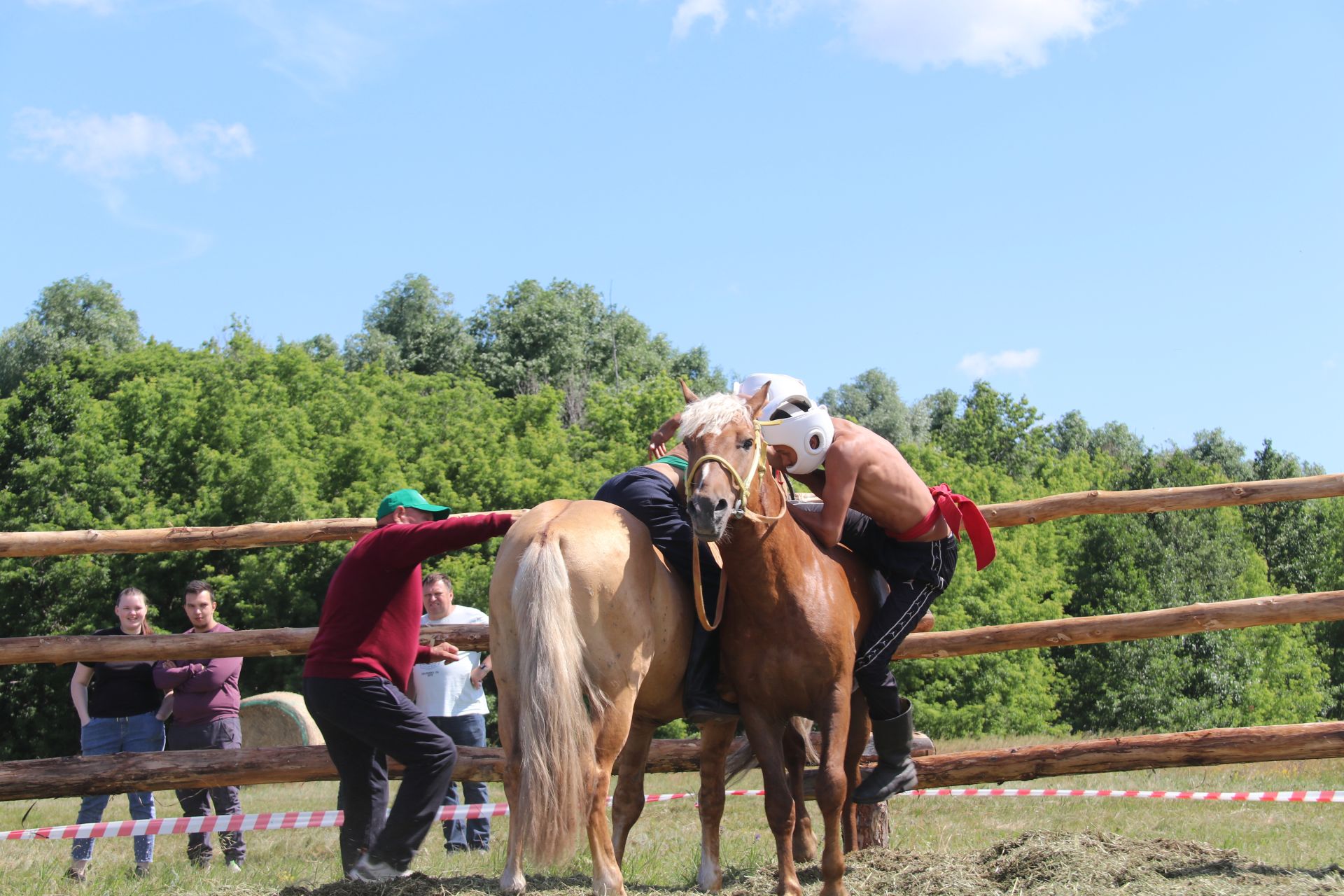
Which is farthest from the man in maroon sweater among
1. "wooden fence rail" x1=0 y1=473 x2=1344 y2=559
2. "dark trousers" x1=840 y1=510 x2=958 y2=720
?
"dark trousers" x1=840 y1=510 x2=958 y2=720

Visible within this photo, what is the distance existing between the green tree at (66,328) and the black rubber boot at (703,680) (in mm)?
41088

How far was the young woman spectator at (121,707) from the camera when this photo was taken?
7.76 m

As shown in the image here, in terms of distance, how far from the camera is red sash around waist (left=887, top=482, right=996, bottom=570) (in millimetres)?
5898

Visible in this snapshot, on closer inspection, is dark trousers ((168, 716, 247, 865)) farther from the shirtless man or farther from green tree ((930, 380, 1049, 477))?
green tree ((930, 380, 1049, 477))

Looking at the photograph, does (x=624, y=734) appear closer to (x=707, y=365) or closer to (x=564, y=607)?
(x=564, y=607)

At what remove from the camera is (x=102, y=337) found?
43812 millimetres

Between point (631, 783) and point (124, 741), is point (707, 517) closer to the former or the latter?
point (631, 783)

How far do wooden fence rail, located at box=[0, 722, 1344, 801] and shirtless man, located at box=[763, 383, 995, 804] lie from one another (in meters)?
1.11

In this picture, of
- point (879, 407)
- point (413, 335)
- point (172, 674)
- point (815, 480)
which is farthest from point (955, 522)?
point (879, 407)

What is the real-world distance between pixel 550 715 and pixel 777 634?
4.20ft

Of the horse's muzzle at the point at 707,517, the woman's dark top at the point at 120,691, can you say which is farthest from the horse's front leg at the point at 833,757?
the woman's dark top at the point at 120,691

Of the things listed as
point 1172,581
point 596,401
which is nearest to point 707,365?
point 596,401

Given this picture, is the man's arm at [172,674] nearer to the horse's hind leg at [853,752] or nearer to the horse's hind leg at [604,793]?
the horse's hind leg at [604,793]

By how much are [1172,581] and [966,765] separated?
2417cm
